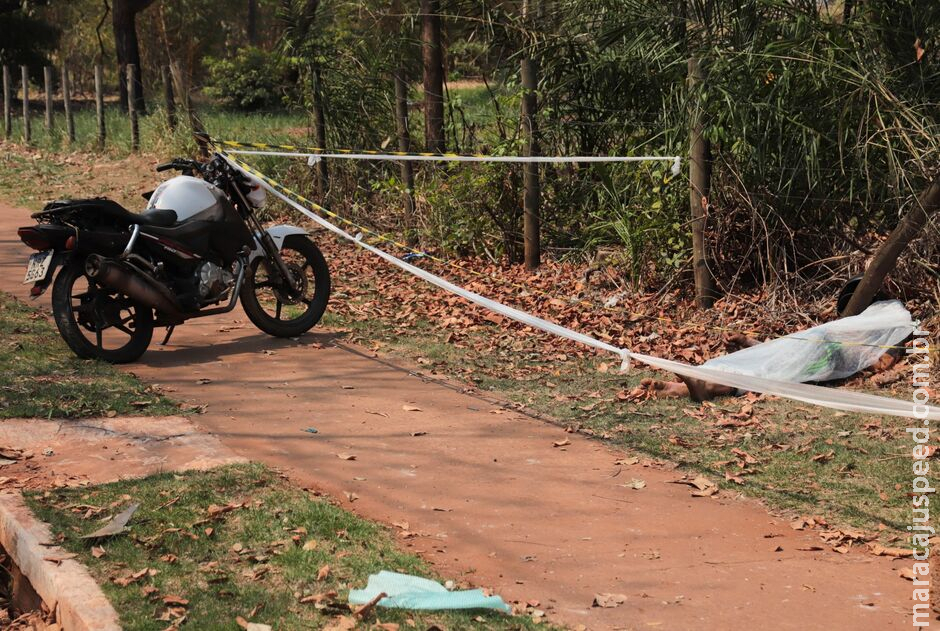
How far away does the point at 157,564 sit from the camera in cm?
436

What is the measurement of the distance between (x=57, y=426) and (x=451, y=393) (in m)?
2.35

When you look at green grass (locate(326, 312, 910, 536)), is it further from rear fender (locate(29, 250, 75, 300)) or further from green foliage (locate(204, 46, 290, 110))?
green foliage (locate(204, 46, 290, 110))

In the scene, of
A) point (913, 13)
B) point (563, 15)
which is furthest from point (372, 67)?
point (913, 13)

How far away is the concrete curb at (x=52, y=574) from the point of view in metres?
3.93

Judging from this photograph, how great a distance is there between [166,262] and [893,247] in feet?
15.9

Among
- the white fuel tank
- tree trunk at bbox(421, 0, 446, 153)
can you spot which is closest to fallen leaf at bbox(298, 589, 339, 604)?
the white fuel tank

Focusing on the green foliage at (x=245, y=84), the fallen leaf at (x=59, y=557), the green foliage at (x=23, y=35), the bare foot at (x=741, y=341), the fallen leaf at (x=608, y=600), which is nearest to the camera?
the fallen leaf at (x=608, y=600)

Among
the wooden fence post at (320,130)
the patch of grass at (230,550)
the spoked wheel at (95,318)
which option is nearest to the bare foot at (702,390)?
the patch of grass at (230,550)

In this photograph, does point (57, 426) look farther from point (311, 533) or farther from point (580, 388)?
point (580, 388)

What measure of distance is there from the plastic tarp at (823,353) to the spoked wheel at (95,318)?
12.2ft

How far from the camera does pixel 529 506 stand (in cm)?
520

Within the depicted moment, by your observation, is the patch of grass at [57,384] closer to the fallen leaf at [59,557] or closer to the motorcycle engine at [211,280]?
the motorcycle engine at [211,280]

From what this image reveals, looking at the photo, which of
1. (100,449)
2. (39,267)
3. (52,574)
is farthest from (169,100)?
(52,574)

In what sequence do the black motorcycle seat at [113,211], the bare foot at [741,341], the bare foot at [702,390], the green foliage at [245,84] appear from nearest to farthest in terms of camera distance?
the bare foot at [702,390] → the black motorcycle seat at [113,211] → the bare foot at [741,341] → the green foliage at [245,84]
